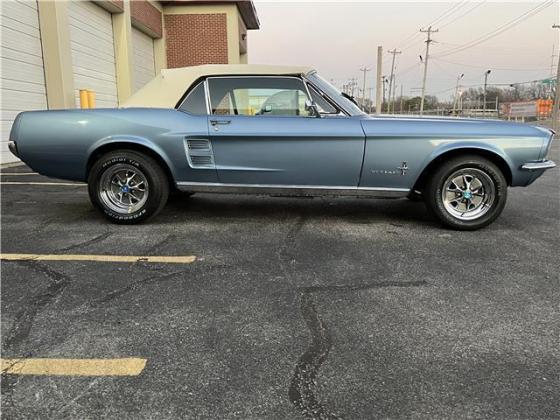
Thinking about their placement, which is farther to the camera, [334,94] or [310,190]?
[334,94]

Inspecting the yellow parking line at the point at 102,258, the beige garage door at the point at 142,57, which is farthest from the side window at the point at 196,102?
the beige garage door at the point at 142,57

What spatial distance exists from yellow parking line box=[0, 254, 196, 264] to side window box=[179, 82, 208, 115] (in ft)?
5.60

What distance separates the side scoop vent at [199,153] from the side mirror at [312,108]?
1.08 m

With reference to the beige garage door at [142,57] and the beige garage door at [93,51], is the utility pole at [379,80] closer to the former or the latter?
the beige garage door at [142,57]

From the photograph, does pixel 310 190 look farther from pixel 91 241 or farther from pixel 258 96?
pixel 91 241

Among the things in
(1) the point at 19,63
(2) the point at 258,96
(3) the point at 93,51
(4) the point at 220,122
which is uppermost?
(3) the point at 93,51

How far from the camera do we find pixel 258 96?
4.89m

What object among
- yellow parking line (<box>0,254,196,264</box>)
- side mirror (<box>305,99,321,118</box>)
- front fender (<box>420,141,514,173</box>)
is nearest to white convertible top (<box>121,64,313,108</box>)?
side mirror (<box>305,99,321,118</box>)

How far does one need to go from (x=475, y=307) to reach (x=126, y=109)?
383 cm

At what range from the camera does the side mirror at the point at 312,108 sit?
15.4 ft

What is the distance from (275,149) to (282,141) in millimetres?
108

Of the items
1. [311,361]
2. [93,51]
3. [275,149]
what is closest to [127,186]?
[275,149]

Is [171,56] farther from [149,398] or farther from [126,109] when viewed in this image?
[149,398]

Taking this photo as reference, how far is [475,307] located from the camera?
9.72 feet
